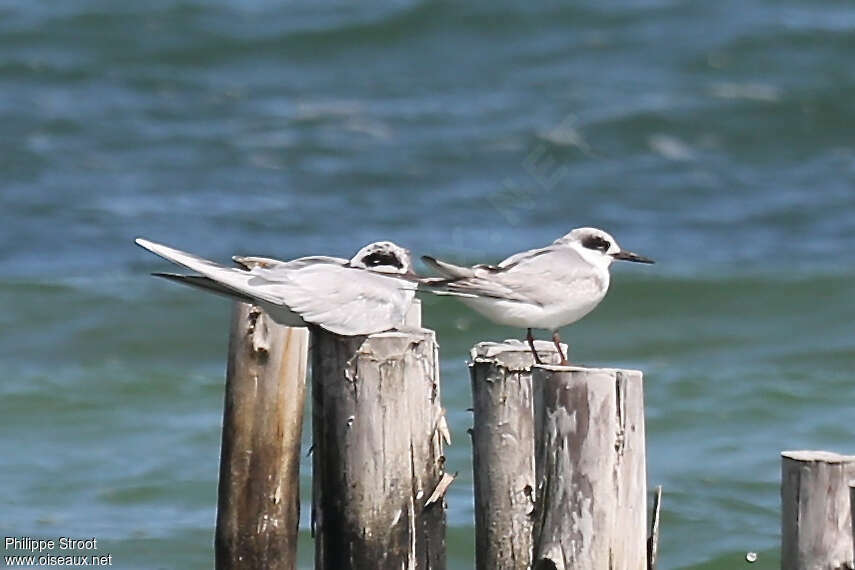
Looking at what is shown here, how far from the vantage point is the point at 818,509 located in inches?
222

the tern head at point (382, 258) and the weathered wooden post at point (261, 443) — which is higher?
the tern head at point (382, 258)

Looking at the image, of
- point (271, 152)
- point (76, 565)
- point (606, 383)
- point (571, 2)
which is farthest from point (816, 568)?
point (571, 2)

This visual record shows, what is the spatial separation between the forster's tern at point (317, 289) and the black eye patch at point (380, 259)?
93 millimetres

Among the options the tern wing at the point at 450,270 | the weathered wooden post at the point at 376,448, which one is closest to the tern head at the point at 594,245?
the tern wing at the point at 450,270

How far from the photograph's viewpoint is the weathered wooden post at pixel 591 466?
5734 millimetres

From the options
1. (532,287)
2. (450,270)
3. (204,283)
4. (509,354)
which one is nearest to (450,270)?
(450,270)

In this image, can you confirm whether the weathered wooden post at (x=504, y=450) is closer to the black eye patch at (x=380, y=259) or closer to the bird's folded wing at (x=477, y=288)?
the bird's folded wing at (x=477, y=288)

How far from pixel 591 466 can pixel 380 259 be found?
4.52 ft

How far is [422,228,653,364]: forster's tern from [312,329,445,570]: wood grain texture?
26cm

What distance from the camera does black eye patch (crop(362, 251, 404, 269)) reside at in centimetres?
662

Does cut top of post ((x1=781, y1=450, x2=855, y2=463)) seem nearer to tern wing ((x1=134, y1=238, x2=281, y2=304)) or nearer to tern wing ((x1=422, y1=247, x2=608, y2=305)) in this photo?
tern wing ((x1=422, y1=247, x2=608, y2=305))

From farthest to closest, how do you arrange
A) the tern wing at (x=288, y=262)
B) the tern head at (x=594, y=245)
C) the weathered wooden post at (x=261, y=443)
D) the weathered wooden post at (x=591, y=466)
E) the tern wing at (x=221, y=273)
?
the weathered wooden post at (x=261, y=443)
the tern head at (x=594, y=245)
the tern wing at (x=288, y=262)
the tern wing at (x=221, y=273)
the weathered wooden post at (x=591, y=466)

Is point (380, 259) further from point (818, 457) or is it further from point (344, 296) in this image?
point (818, 457)

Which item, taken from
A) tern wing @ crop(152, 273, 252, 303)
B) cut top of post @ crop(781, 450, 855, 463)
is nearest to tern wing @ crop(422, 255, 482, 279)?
tern wing @ crop(152, 273, 252, 303)
